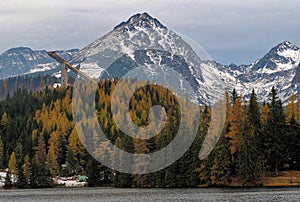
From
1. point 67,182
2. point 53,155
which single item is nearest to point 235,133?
point 67,182

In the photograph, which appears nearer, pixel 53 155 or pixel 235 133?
pixel 235 133

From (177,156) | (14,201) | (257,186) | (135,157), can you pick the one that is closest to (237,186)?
(257,186)

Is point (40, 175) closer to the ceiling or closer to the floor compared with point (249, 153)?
closer to the floor

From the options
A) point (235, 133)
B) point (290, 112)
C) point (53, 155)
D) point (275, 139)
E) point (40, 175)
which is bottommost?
point (40, 175)

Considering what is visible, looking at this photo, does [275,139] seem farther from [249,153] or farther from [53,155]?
[53,155]

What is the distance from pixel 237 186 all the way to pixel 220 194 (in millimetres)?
20929

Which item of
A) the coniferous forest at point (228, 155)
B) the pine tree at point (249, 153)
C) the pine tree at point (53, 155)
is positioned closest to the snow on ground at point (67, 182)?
the pine tree at point (53, 155)

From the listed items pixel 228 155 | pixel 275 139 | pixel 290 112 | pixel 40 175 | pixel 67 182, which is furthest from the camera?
pixel 67 182

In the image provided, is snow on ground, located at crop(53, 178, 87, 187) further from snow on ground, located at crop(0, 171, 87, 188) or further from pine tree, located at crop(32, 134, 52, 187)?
pine tree, located at crop(32, 134, 52, 187)

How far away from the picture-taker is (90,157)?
508 ft

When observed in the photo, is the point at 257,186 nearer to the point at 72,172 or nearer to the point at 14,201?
the point at 14,201

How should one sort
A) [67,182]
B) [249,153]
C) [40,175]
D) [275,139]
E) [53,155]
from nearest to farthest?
[249,153] < [275,139] < [40,175] < [67,182] < [53,155]

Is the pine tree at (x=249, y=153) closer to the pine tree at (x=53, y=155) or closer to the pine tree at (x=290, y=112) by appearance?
the pine tree at (x=290, y=112)

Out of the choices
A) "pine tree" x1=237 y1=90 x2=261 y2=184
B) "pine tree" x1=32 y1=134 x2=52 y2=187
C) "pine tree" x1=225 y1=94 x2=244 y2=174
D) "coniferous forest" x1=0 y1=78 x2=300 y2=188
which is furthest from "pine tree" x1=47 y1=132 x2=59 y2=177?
"pine tree" x1=237 y1=90 x2=261 y2=184
